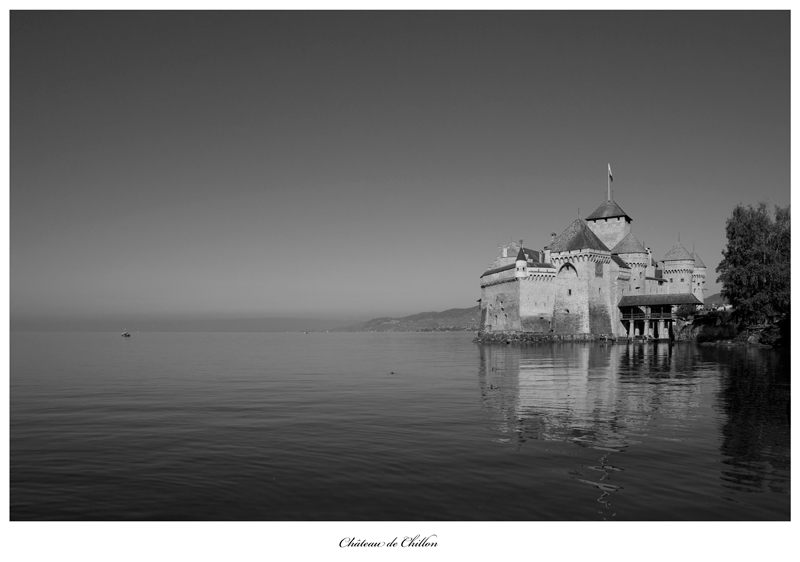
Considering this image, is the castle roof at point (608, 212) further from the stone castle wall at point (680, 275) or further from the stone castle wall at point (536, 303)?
the stone castle wall at point (536, 303)

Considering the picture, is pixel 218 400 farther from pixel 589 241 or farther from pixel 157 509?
pixel 589 241

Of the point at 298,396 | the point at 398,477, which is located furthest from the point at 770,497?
the point at 298,396

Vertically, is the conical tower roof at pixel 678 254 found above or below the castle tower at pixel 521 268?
above

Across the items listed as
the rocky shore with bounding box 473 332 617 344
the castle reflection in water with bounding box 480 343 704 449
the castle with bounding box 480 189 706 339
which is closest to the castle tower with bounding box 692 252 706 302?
the castle with bounding box 480 189 706 339

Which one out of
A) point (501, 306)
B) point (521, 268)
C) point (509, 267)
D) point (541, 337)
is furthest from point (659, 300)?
point (501, 306)

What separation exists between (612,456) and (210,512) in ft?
26.3

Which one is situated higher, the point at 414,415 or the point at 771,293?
the point at 771,293

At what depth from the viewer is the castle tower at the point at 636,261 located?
259 feet

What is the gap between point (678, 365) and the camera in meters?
37.9

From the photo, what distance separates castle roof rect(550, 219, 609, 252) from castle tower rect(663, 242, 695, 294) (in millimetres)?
8509

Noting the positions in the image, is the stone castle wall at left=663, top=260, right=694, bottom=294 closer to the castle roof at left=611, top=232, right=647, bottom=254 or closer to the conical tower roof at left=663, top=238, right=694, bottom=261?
the conical tower roof at left=663, top=238, right=694, bottom=261

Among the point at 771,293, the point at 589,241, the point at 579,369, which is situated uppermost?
the point at 589,241

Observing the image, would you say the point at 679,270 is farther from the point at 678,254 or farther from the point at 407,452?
the point at 407,452

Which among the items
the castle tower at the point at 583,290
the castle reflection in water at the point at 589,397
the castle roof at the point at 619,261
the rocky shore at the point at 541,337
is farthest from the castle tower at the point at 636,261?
the castle reflection in water at the point at 589,397
